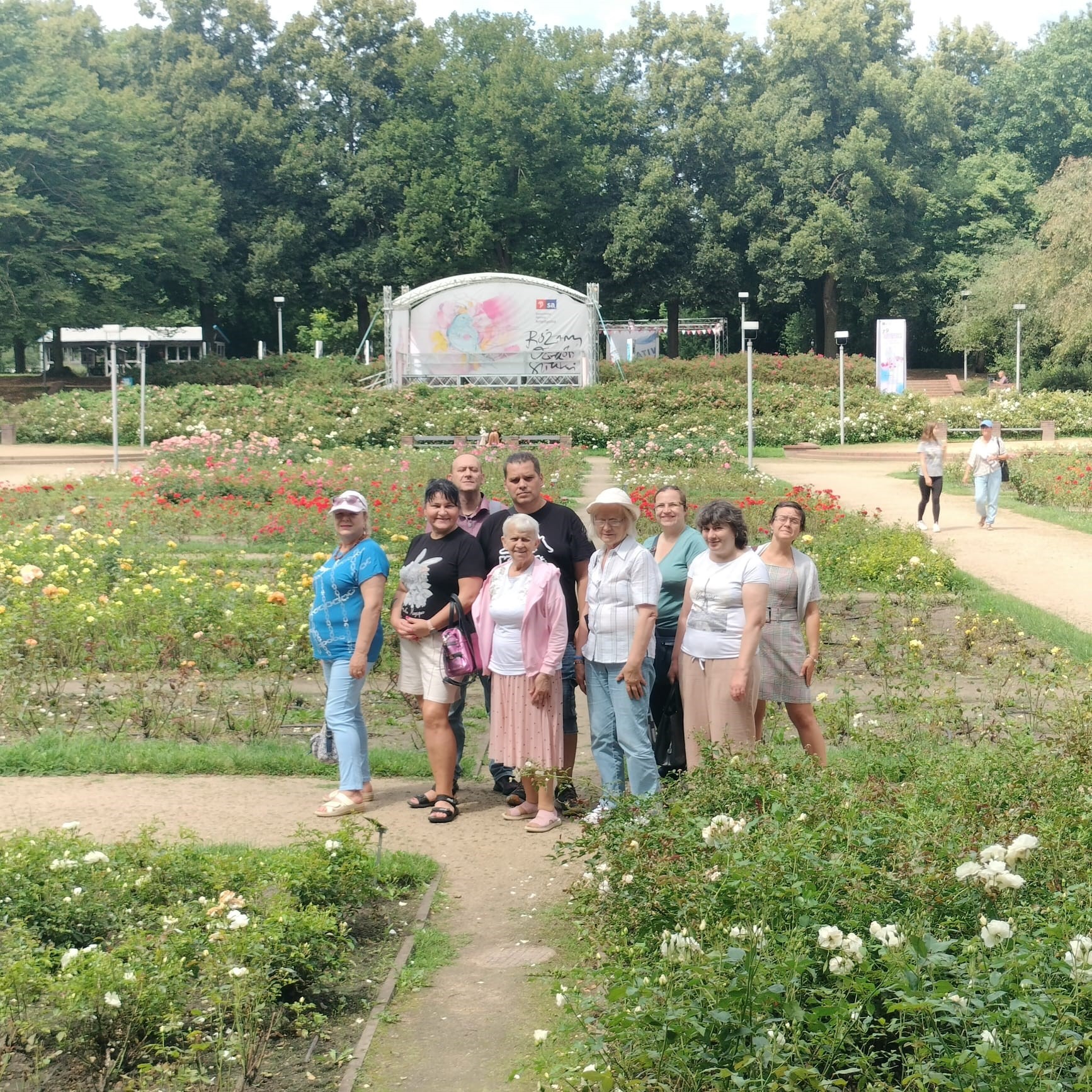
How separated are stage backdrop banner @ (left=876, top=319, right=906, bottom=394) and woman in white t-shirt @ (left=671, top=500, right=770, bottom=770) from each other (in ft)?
112

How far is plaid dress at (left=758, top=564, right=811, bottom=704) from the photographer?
6.66 meters

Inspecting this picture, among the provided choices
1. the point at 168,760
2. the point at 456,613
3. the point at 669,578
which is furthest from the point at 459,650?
the point at 168,760

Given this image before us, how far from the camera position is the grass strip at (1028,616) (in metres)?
10.1

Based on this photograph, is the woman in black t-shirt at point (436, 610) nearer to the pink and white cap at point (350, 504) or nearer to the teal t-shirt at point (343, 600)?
the teal t-shirt at point (343, 600)

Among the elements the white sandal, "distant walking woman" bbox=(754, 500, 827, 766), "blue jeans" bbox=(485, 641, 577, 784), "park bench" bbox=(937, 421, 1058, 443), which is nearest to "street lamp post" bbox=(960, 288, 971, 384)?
"park bench" bbox=(937, 421, 1058, 443)

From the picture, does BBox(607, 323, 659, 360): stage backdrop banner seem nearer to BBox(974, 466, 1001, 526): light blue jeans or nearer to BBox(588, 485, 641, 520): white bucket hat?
BBox(974, 466, 1001, 526): light blue jeans

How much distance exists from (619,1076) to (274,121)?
5883 centimetres

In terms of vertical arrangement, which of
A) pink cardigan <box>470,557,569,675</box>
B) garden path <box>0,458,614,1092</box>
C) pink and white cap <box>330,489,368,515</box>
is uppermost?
pink and white cap <box>330,489,368,515</box>

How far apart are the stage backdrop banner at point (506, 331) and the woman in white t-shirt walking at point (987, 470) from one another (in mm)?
24341

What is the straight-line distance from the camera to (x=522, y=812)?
6.60 meters

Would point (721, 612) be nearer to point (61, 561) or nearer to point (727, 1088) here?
point (727, 1088)

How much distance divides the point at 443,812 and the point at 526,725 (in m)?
0.59

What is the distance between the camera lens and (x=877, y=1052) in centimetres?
325

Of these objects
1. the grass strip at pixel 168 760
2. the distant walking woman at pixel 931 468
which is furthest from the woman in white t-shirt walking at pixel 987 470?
the grass strip at pixel 168 760
